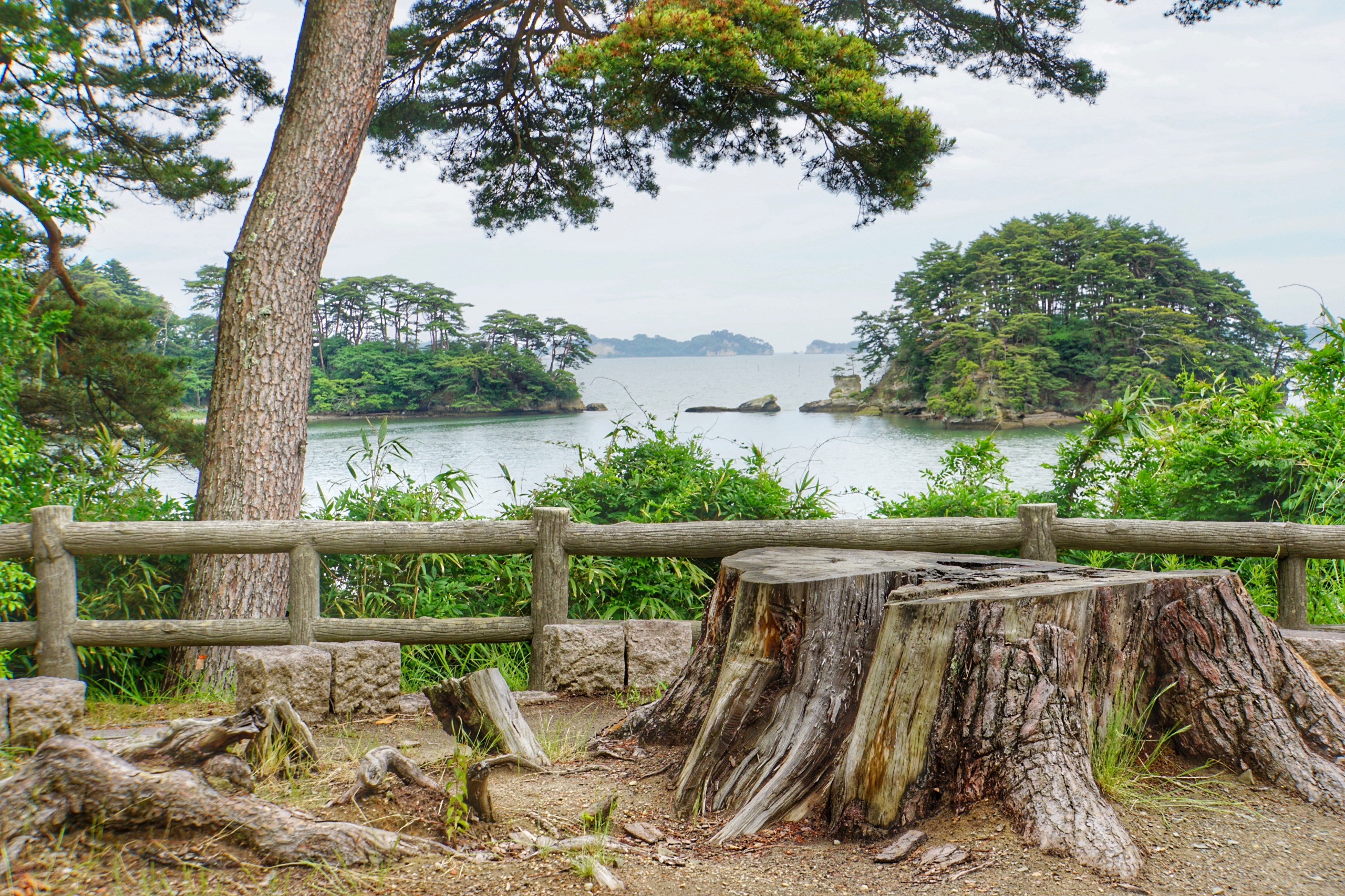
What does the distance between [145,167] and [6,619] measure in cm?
412

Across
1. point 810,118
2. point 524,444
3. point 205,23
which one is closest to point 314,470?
point 524,444

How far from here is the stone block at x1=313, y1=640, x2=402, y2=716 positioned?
3812 millimetres

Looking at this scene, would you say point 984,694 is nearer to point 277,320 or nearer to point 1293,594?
point 1293,594

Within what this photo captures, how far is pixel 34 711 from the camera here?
319 centimetres

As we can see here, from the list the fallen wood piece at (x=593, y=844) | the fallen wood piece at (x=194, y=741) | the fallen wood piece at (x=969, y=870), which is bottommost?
the fallen wood piece at (x=593, y=844)

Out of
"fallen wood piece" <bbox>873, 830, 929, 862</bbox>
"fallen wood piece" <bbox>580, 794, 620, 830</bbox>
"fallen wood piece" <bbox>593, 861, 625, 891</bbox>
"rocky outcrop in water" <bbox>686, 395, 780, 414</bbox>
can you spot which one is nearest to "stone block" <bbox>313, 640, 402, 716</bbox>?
"fallen wood piece" <bbox>580, 794, 620, 830</bbox>

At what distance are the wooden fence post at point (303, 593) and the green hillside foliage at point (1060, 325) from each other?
31.2 ft

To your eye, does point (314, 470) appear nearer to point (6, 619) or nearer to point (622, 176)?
point (6, 619)

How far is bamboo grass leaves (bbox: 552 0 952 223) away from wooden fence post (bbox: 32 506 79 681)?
464 centimetres

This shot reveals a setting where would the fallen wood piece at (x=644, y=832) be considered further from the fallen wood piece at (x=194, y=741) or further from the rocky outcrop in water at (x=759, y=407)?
the rocky outcrop in water at (x=759, y=407)

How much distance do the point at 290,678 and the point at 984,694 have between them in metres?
3.06

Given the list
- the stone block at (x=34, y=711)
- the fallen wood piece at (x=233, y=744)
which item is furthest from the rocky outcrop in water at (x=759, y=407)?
the fallen wood piece at (x=233, y=744)

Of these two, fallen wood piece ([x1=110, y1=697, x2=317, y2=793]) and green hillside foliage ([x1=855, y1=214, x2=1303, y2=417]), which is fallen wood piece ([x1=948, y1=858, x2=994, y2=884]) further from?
green hillside foliage ([x1=855, y1=214, x2=1303, y2=417])

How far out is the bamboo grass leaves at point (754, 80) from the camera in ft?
19.6
